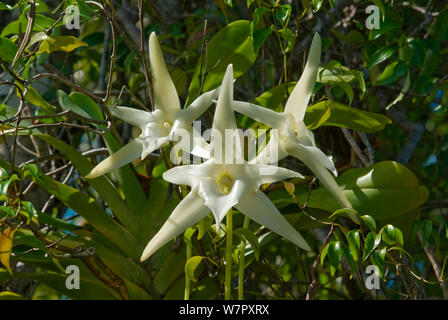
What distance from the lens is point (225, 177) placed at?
0.89 metres

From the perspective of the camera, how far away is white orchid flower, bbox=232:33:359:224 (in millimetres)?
891

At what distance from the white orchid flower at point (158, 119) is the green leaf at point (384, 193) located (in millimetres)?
329

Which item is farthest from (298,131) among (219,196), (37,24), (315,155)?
(37,24)

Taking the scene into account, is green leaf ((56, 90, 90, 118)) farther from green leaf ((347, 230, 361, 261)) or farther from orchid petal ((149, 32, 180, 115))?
green leaf ((347, 230, 361, 261))

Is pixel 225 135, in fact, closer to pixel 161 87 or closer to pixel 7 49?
pixel 161 87

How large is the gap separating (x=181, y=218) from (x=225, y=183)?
85 millimetres

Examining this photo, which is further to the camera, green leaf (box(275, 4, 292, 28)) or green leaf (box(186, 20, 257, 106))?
green leaf (box(186, 20, 257, 106))

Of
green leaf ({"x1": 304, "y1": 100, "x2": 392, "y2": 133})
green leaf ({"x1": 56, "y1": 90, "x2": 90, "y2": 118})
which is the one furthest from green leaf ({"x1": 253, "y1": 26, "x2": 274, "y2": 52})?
green leaf ({"x1": 56, "y1": 90, "x2": 90, "y2": 118})

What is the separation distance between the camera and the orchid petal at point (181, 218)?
2.84 feet

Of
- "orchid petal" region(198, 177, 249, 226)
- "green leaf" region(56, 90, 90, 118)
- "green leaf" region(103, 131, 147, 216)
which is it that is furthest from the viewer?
"green leaf" region(103, 131, 147, 216)

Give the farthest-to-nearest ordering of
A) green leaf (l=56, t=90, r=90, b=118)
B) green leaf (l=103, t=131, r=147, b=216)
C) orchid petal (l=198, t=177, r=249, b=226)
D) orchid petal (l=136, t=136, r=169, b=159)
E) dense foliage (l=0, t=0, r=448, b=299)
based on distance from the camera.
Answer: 1. green leaf (l=103, t=131, r=147, b=216)
2. green leaf (l=56, t=90, r=90, b=118)
3. dense foliage (l=0, t=0, r=448, b=299)
4. orchid petal (l=136, t=136, r=169, b=159)
5. orchid petal (l=198, t=177, r=249, b=226)

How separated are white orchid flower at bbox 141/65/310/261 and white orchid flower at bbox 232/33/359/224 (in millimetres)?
37

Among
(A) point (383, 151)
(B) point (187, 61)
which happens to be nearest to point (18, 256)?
(B) point (187, 61)

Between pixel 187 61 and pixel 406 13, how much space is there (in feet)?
2.23
